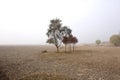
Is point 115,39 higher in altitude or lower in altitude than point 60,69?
higher

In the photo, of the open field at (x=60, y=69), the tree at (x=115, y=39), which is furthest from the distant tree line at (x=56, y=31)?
the tree at (x=115, y=39)

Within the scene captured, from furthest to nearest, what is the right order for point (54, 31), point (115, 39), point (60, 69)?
point (115, 39) < point (54, 31) < point (60, 69)

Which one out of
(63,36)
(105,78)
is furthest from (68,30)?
(105,78)

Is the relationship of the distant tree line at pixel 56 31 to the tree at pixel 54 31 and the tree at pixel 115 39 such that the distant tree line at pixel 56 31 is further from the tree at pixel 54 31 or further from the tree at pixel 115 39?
the tree at pixel 115 39

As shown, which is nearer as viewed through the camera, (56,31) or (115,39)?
(56,31)

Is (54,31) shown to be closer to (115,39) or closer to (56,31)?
(56,31)

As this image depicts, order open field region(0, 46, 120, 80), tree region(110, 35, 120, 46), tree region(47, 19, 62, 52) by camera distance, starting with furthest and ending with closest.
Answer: tree region(110, 35, 120, 46), tree region(47, 19, 62, 52), open field region(0, 46, 120, 80)

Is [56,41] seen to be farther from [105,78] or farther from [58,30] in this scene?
[105,78]

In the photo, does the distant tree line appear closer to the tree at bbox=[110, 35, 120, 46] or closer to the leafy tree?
the leafy tree

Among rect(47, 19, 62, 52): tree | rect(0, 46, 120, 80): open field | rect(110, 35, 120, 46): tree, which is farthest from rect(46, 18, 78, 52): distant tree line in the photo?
rect(110, 35, 120, 46): tree

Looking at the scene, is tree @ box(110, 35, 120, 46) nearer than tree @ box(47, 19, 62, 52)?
No

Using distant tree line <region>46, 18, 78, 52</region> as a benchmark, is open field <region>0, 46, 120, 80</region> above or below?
below

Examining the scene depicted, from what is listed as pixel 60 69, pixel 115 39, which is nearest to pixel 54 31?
pixel 60 69

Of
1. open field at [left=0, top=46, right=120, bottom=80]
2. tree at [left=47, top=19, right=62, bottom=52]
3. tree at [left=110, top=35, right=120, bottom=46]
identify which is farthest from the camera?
tree at [left=110, top=35, right=120, bottom=46]
